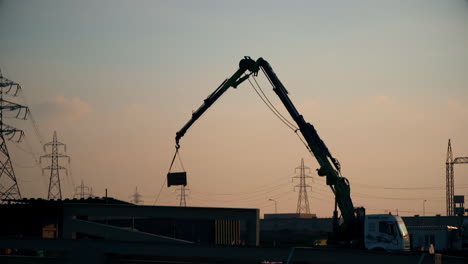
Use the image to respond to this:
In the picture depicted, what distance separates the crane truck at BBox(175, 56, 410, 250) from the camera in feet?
166

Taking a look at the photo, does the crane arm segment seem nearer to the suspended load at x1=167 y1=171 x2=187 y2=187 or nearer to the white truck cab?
the suspended load at x1=167 y1=171 x2=187 y2=187

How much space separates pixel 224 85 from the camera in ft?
208

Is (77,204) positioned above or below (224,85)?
below

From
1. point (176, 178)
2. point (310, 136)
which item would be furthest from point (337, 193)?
point (176, 178)

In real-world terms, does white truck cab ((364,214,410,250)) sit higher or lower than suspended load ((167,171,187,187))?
lower

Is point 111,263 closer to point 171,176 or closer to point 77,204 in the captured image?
point 171,176

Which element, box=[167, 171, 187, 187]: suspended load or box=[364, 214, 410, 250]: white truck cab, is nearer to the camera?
box=[364, 214, 410, 250]: white truck cab

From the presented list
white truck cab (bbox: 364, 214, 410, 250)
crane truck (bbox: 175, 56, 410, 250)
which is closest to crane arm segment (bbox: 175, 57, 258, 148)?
crane truck (bbox: 175, 56, 410, 250)

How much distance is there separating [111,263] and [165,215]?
28.6m

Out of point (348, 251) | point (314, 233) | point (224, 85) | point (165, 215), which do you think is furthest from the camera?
point (314, 233)

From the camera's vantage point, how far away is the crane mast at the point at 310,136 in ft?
189

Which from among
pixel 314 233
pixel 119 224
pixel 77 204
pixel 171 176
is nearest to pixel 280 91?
pixel 171 176

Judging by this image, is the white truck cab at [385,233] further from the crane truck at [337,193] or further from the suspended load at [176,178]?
the suspended load at [176,178]

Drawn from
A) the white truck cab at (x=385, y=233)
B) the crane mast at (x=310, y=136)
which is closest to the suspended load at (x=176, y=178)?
the crane mast at (x=310, y=136)
